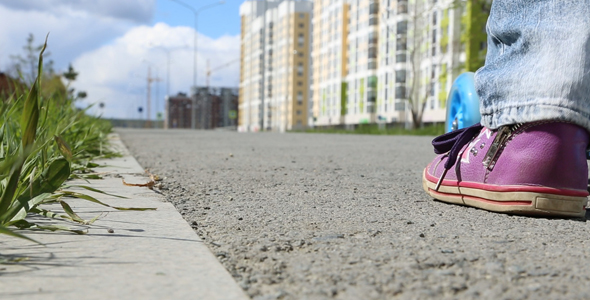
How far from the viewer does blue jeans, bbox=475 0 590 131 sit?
213cm

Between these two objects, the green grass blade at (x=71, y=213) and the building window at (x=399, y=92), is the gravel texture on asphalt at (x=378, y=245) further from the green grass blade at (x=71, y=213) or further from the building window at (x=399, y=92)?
the building window at (x=399, y=92)

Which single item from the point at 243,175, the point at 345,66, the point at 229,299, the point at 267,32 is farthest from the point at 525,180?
the point at 267,32

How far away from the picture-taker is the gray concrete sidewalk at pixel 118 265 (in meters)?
1.15

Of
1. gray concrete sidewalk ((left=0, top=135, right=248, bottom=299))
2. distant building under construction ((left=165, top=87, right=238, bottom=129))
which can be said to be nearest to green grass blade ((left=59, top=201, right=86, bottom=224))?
gray concrete sidewalk ((left=0, top=135, right=248, bottom=299))

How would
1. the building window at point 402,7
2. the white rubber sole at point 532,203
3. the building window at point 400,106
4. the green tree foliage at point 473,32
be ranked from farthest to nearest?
the building window at point 400,106 < the building window at point 402,7 < the green tree foliage at point 473,32 < the white rubber sole at point 532,203

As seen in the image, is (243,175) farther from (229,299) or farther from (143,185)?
(229,299)

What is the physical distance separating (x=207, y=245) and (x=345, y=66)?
73281 mm

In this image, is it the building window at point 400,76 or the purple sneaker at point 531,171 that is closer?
the purple sneaker at point 531,171

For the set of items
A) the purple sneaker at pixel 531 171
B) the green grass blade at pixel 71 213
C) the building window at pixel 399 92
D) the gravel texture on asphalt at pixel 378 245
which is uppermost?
the building window at pixel 399 92

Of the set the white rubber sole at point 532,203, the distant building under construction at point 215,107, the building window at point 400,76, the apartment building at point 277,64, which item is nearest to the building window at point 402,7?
the building window at point 400,76

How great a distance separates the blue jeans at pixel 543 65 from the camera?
2135mm

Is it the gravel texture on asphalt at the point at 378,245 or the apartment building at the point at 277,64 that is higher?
the apartment building at the point at 277,64

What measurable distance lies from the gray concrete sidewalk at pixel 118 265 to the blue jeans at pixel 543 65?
4.06ft

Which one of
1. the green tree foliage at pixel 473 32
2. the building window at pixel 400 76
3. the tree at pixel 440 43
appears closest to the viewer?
the green tree foliage at pixel 473 32
